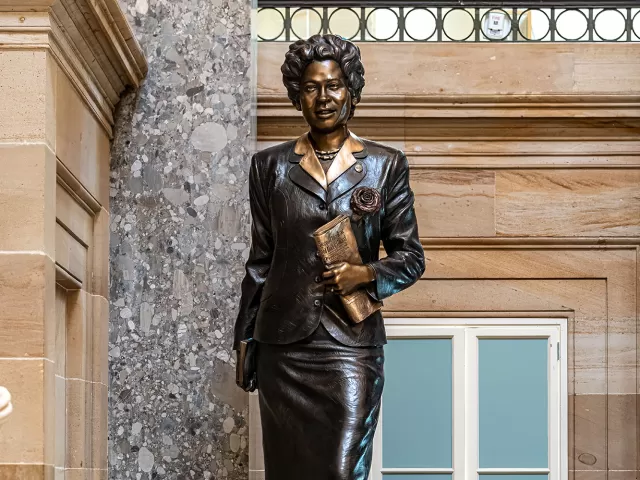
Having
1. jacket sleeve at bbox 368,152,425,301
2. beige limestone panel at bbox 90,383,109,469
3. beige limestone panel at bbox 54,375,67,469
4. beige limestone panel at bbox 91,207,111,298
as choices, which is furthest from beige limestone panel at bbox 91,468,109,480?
jacket sleeve at bbox 368,152,425,301

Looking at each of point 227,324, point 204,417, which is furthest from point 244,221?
point 204,417

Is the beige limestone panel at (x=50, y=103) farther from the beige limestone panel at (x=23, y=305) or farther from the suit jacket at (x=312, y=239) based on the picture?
the suit jacket at (x=312, y=239)

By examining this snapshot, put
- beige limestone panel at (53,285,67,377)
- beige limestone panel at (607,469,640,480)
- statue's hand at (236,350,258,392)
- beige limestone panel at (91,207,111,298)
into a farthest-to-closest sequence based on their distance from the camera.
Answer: beige limestone panel at (607,469,640,480)
beige limestone panel at (91,207,111,298)
beige limestone panel at (53,285,67,377)
statue's hand at (236,350,258,392)

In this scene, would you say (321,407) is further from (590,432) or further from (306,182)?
(590,432)

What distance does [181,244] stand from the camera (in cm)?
673

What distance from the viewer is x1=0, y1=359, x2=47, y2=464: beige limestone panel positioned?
5219mm

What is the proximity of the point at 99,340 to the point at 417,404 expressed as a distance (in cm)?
161

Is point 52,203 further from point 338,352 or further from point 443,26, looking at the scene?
point 443,26

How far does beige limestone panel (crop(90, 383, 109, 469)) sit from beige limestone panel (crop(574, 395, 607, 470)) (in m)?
2.21

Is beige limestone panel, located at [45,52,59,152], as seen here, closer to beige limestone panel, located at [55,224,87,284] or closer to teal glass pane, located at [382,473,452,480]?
beige limestone panel, located at [55,224,87,284]

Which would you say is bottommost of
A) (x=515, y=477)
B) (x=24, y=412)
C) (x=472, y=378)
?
(x=515, y=477)

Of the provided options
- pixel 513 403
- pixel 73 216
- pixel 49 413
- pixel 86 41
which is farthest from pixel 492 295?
pixel 49 413

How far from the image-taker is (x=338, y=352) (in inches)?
212

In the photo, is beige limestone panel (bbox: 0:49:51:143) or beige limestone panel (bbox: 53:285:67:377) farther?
beige limestone panel (bbox: 53:285:67:377)
